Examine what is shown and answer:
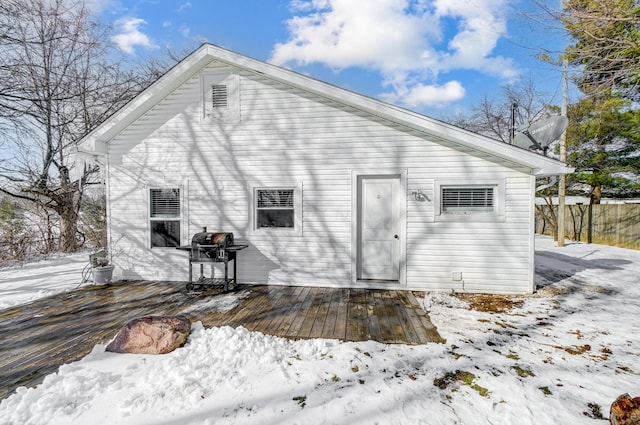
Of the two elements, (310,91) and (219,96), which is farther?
(219,96)

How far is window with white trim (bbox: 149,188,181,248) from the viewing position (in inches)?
239

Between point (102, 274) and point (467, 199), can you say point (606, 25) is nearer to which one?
point (467, 199)

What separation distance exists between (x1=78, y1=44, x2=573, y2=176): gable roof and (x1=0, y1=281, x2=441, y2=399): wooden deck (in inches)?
119

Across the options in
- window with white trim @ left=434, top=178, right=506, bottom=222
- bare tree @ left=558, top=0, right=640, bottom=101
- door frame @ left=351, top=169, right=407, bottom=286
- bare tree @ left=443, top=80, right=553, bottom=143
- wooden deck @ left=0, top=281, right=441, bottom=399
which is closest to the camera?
wooden deck @ left=0, top=281, right=441, bottom=399

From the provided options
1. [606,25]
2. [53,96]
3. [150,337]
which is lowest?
[150,337]

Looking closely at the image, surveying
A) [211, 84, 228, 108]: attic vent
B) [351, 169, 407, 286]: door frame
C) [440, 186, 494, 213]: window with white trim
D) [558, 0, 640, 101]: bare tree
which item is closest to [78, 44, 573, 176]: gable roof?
[211, 84, 228, 108]: attic vent

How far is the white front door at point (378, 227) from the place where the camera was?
18.0 feet

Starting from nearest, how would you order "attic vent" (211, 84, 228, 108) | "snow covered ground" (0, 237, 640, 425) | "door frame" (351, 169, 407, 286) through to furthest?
"snow covered ground" (0, 237, 640, 425) → "door frame" (351, 169, 407, 286) → "attic vent" (211, 84, 228, 108)

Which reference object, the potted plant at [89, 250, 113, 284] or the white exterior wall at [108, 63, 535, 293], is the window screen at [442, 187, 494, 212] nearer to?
the white exterior wall at [108, 63, 535, 293]

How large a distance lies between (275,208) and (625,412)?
202 inches

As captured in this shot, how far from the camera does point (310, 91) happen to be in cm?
547

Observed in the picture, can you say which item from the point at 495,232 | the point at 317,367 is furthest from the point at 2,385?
the point at 495,232

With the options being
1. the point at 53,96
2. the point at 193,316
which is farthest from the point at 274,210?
the point at 53,96

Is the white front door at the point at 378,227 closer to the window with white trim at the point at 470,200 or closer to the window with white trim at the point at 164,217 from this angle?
the window with white trim at the point at 470,200
